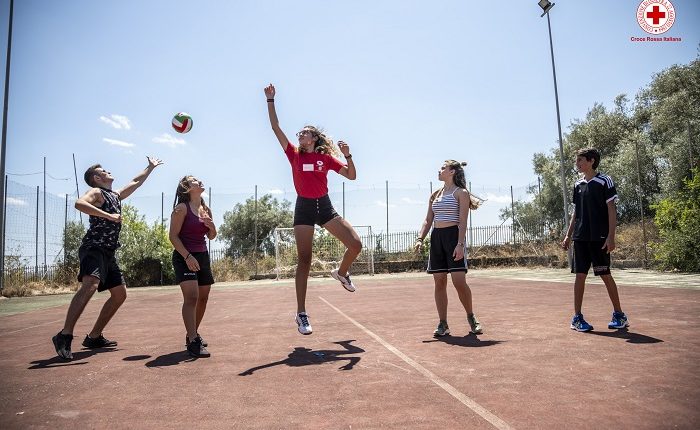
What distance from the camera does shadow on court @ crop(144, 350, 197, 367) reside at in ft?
13.3

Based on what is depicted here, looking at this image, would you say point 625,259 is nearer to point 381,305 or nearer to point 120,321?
point 381,305

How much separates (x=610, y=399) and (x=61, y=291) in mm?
20192

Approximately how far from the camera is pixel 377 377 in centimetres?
329

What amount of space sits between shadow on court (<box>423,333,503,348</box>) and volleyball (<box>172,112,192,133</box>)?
595 centimetres

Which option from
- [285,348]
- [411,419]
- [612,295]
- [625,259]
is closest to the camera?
[411,419]

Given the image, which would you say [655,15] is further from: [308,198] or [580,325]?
[308,198]

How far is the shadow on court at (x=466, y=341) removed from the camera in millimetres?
4379

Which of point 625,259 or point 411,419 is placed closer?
point 411,419

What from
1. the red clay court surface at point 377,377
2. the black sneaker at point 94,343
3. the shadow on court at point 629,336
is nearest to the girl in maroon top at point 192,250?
the red clay court surface at point 377,377

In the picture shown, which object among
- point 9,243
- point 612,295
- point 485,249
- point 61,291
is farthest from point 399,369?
point 485,249

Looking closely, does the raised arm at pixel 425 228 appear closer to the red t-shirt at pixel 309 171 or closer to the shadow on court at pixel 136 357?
the red t-shirt at pixel 309 171

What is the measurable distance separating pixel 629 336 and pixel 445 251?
201 cm

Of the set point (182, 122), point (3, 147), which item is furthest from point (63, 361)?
point (3, 147)

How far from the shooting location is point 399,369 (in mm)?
3486
